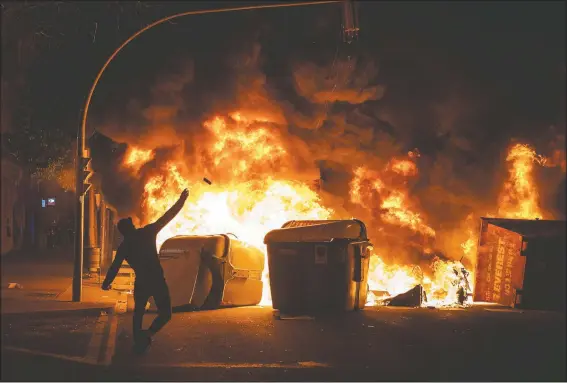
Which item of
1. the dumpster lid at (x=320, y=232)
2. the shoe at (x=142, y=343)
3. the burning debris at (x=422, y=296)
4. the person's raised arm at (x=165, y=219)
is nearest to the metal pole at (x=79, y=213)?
the dumpster lid at (x=320, y=232)

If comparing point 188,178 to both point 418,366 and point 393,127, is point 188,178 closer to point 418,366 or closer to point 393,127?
point 393,127

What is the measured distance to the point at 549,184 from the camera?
19.4m

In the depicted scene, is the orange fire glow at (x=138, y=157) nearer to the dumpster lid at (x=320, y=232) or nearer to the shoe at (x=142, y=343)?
the dumpster lid at (x=320, y=232)

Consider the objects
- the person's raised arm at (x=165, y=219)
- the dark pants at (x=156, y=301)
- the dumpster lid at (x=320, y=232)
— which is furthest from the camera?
the dumpster lid at (x=320, y=232)

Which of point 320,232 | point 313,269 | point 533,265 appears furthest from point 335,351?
point 533,265

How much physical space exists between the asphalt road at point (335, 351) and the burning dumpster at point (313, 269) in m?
0.78

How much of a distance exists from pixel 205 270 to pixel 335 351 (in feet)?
16.5

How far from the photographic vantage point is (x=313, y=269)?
1399 centimetres

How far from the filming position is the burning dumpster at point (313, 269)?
550 inches

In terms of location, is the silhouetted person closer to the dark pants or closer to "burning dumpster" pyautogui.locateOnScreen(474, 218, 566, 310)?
the dark pants

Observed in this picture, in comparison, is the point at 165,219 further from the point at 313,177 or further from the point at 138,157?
the point at 313,177

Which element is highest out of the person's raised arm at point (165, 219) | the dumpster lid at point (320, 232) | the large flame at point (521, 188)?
the large flame at point (521, 188)

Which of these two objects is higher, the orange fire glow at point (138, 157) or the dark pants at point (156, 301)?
the orange fire glow at point (138, 157)

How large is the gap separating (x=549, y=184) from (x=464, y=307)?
6.03 meters
